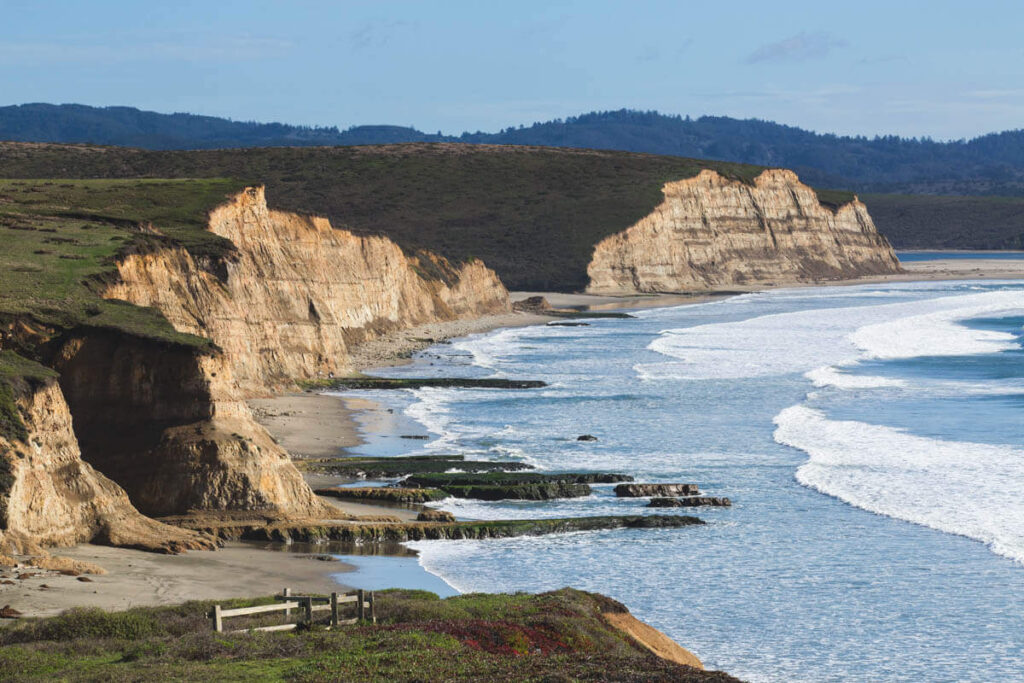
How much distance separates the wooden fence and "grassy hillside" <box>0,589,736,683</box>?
229 mm

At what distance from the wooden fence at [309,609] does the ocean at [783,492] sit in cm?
529

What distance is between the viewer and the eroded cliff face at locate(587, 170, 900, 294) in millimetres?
138500

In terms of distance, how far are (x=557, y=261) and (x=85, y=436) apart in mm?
106489

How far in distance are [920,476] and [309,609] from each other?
2175 cm

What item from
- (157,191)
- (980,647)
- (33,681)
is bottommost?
(980,647)

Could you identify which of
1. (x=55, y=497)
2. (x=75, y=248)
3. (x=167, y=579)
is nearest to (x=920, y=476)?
(x=167, y=579)

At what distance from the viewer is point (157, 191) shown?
69188mm

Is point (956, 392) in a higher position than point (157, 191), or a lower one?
lower

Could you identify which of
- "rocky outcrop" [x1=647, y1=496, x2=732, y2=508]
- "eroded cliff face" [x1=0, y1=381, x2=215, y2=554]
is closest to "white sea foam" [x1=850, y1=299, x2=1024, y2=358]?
"rocky outcrop" [x1=647, y1=496, x2=732, y2=508]

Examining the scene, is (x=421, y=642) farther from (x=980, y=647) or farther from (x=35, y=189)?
(x=35, y=189)

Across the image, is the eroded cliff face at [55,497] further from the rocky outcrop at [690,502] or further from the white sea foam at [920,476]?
the white sea foam at [920,476]

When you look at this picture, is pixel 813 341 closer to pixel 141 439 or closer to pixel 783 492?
pixel 783 492

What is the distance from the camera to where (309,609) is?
1933cm

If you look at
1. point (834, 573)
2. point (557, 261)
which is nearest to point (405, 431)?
point (834, 573)
